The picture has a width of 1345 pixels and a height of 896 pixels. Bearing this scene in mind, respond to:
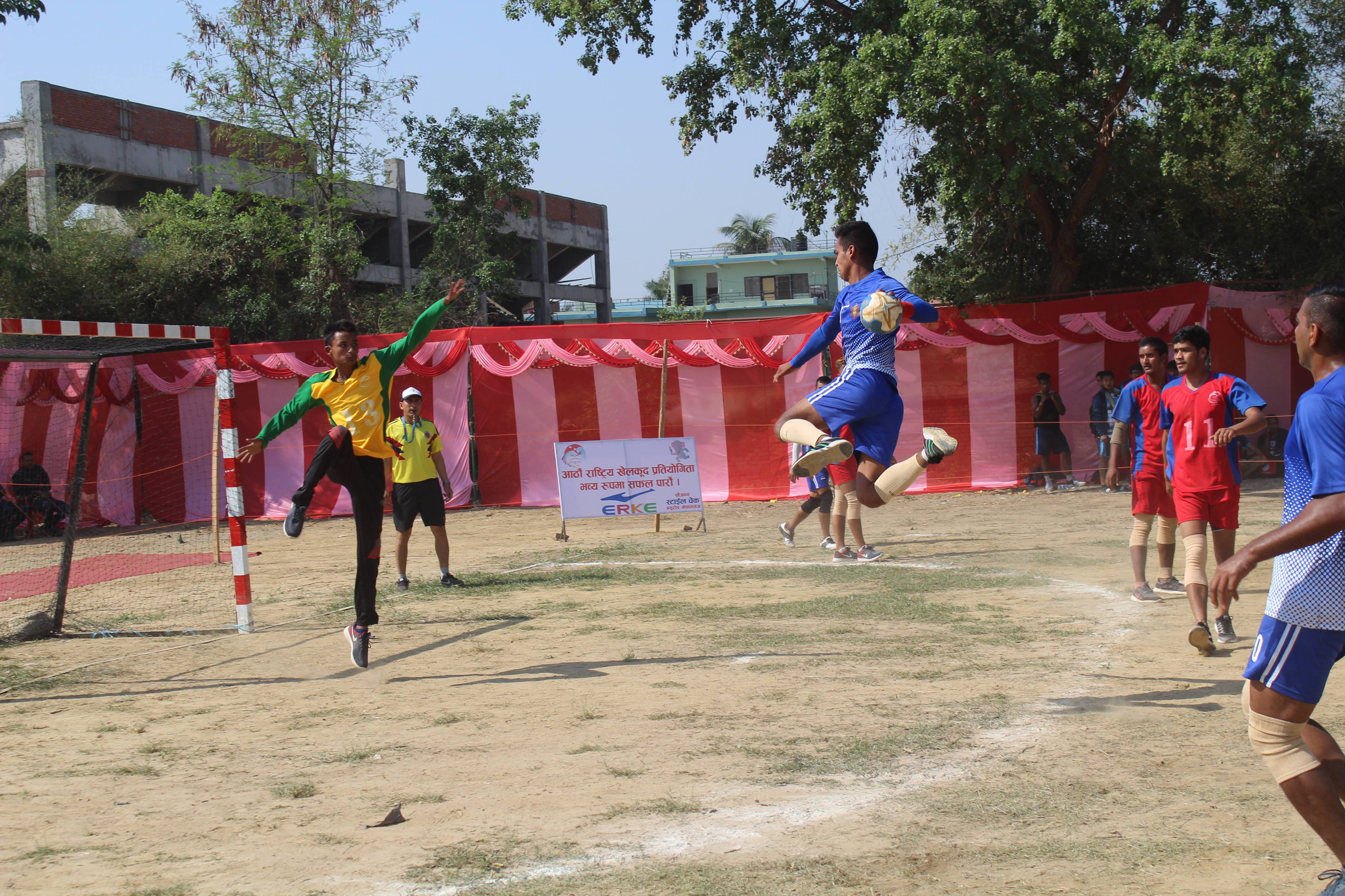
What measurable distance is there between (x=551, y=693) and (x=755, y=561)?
558 cm

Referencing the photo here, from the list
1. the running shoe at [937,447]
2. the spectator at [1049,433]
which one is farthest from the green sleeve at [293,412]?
the spectator at [1049,433]

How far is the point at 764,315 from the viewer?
66625mm

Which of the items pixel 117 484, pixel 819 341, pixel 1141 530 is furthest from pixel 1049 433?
pixel 117 484

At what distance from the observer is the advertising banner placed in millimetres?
13883

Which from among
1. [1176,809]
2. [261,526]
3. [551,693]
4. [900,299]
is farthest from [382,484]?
[261,526]

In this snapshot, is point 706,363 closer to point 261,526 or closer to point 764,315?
point 261,526

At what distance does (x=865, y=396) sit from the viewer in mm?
6324

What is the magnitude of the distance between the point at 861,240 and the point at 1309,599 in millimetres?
3830

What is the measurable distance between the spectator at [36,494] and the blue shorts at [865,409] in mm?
12329

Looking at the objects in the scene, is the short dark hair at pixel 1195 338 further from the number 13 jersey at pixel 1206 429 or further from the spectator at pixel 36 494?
the spectator at pixel 36 494

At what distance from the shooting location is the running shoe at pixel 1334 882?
3.10 metres

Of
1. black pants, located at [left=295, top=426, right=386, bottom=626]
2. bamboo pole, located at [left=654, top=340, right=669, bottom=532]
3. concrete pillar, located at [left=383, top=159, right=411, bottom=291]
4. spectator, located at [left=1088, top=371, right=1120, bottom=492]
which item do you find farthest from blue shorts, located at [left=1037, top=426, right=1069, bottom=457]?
concrete pillar, located at [left=383, top=159, right=411, bottom=291]

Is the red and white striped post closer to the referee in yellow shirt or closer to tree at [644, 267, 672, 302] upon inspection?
the referee in yellow shirt

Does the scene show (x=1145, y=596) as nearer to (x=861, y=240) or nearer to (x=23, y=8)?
(x=861, y=240)
